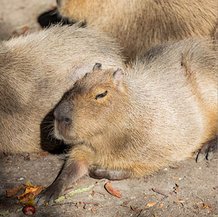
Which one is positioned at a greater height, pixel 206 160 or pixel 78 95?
pixel 78 95

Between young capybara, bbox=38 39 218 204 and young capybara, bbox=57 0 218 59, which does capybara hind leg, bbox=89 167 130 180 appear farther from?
young capybara, bbox=57 0 218 59

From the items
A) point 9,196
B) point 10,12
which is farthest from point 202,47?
point 10,12

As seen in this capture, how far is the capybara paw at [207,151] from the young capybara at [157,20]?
1.05 metres

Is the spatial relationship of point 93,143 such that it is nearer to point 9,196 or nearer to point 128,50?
point 9,196

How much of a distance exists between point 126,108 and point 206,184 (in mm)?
756

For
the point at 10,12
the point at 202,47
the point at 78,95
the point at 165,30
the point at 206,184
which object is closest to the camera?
the point at 78,95

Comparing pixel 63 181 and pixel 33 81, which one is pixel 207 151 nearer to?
pixel 63 181

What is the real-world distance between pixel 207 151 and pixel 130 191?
0.70m

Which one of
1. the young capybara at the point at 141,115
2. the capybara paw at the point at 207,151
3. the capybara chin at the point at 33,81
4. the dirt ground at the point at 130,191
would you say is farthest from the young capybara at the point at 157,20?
the dirt ground at the point at 130,191

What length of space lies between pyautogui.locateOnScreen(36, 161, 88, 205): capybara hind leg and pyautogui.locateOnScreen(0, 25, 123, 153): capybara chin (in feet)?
1.46

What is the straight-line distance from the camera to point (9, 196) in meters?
4.12

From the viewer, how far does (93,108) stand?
3898 millimetres

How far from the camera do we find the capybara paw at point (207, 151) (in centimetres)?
447

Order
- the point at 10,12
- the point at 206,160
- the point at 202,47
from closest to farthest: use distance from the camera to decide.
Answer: the point at 206,160, the point at 202,47, the point at 10,12
